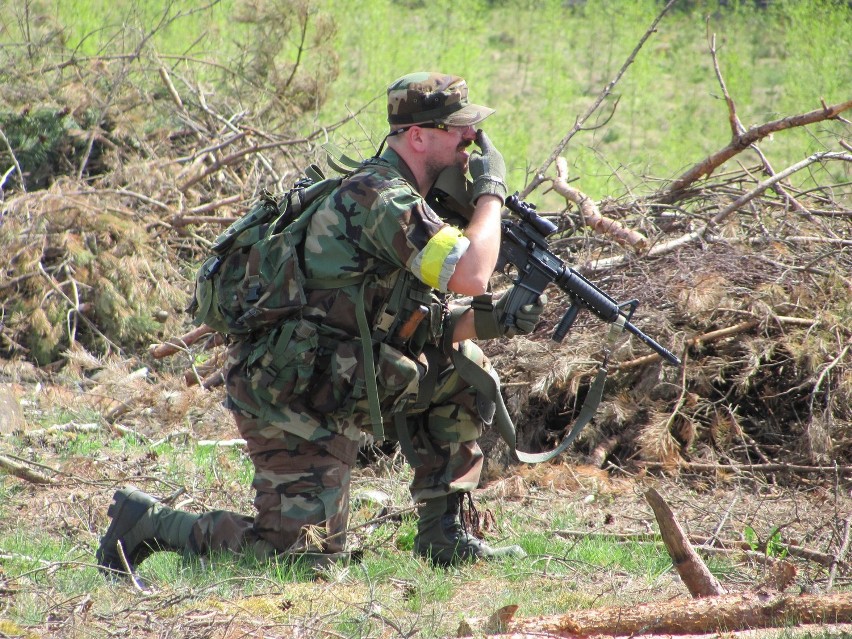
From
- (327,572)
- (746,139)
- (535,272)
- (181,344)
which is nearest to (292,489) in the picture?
(327,572)

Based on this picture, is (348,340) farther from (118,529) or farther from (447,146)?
(118,529)

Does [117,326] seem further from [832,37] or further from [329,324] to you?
[832,37]

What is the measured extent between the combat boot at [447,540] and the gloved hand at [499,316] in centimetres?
69

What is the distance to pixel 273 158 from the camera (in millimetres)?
7824

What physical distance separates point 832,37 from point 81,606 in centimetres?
1240

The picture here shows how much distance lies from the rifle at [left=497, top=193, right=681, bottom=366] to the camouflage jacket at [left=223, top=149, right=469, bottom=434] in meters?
0.32

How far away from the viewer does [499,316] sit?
3.32 meters

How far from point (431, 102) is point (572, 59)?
14324 mm

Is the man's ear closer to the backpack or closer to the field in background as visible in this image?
the backpack

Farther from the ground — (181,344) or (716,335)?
(716,335)

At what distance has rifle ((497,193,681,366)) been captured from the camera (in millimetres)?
3314

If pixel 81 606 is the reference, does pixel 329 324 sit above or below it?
above

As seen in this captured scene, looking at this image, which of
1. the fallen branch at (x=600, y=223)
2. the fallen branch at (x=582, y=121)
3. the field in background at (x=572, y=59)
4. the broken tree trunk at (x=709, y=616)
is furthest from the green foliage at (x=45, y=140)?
the broken tree trunk at (x=709, y=616)

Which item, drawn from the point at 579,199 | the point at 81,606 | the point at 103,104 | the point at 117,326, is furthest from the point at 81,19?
the point at 81,606
